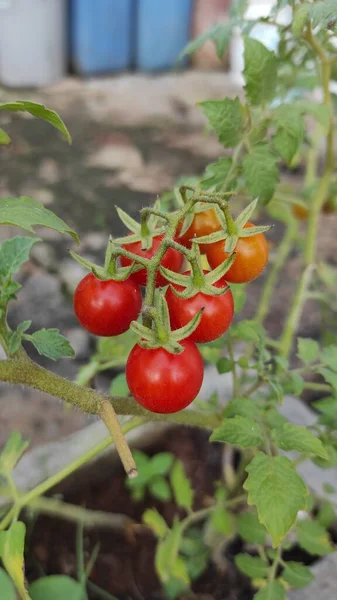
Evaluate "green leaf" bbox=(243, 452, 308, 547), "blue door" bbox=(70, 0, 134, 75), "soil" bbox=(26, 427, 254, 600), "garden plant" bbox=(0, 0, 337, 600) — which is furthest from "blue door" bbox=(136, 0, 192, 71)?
"green leaf" bbox=(243, 452, 308, 547)

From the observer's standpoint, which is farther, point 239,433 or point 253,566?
point 253,566

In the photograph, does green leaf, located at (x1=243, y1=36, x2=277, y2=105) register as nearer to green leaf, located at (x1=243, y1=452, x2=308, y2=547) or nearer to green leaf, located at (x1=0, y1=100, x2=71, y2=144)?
green leaf, located at (x1=0, y1=100, x2=71, y2=144)

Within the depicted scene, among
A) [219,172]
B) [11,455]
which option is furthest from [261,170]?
[11,455]

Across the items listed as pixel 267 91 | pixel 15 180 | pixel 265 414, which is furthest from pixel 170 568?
pixel 15 180

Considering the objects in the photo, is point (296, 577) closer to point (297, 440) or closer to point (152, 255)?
point (297, 440)

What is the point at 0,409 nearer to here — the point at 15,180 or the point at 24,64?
the point at 15,180

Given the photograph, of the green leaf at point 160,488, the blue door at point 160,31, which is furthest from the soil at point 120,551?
the blue door at point 160,31
